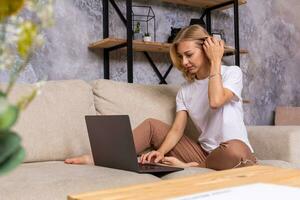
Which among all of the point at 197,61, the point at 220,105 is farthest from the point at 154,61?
the point at 220,105

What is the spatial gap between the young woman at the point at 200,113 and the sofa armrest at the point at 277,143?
124 mm

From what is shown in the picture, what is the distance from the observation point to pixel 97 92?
78.4 inches

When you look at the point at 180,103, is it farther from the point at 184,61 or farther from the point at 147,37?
the point at 147,37

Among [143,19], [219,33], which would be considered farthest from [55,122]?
[219,33]

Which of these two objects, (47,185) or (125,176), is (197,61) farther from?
(47,185)

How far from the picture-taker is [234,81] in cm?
182

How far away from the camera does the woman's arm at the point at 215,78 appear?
68.2 inches

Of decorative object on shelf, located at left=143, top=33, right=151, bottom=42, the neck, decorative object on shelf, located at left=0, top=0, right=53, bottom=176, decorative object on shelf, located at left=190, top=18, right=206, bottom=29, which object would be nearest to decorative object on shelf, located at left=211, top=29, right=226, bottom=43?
decorative object on shelf, located at left=190, top=18, right=206, bottom=29

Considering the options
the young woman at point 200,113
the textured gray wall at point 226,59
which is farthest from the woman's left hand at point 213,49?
the textured gray wall at point 226,59

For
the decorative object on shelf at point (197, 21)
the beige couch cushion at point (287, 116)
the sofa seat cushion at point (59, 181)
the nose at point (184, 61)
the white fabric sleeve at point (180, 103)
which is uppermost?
the decorative object on shelf at point (197, 21)

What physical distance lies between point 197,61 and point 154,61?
0.81 meters

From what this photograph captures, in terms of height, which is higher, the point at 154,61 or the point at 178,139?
the point at 154,61

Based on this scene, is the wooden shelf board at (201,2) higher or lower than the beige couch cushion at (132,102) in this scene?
higher

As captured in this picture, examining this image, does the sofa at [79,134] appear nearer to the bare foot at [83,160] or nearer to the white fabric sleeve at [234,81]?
the bare foot at [83,160]
